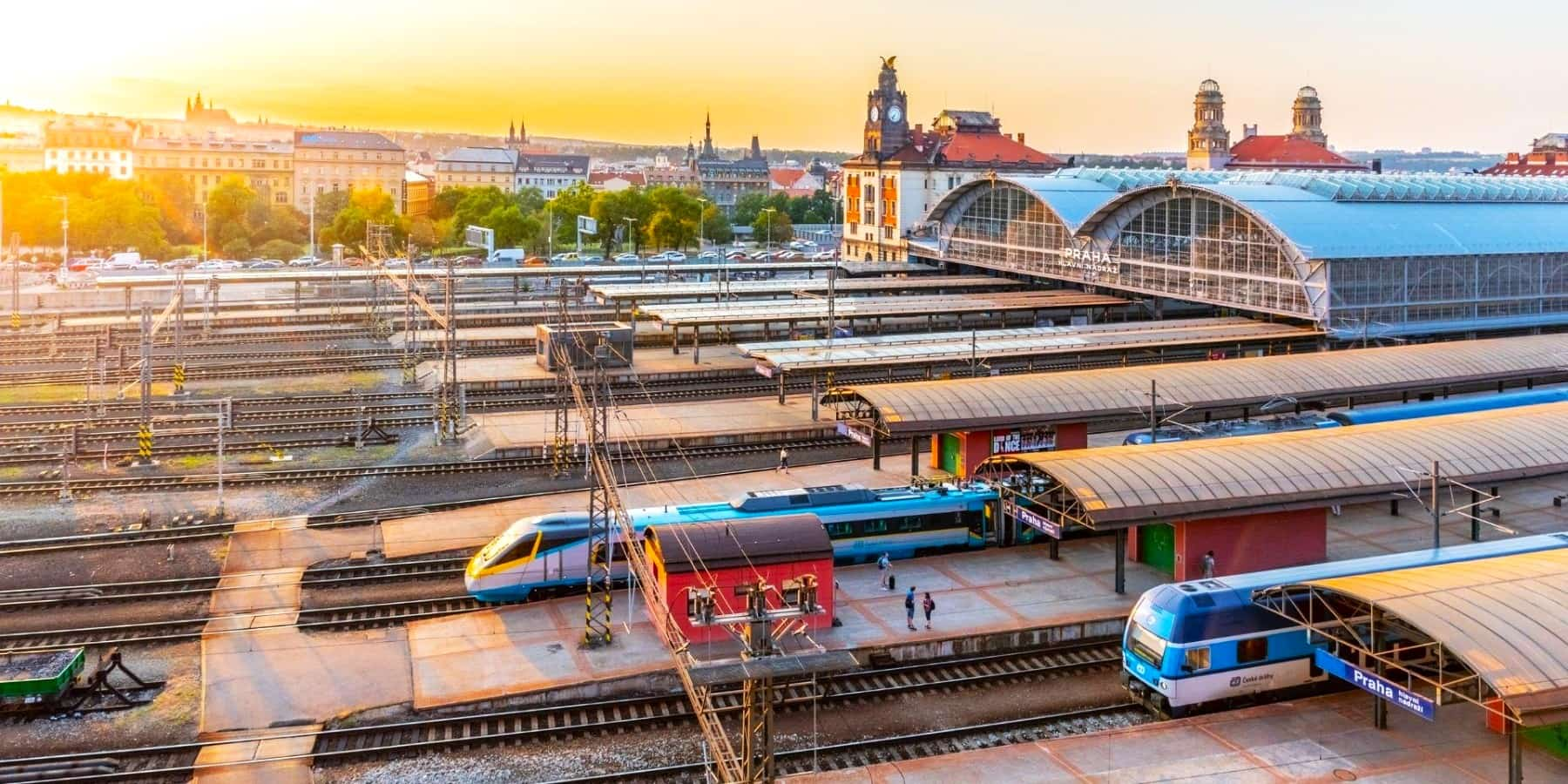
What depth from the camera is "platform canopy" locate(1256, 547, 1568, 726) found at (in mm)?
16172

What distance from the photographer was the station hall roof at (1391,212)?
5106 centimetres

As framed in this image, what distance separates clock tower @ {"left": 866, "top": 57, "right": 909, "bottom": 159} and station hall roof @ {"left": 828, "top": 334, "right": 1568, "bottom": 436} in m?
59.8

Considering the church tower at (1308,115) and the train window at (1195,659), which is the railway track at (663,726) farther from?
the church tower at (1308,115)

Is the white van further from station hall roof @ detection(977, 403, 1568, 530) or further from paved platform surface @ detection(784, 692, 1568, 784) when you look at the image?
paved platform surface @ detection(784, 692, 1568, 784)

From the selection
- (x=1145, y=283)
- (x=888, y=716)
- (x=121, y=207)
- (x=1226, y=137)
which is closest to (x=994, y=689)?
(x=888, y=716)

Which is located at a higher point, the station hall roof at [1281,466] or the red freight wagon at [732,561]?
the station hall roof at [1281,466]

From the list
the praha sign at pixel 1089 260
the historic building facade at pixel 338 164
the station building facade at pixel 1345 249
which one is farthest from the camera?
the historic building facade at pixel 338 164

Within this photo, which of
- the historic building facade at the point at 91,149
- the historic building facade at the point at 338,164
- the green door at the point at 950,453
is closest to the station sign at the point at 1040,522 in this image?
the green door at the point at 950,453

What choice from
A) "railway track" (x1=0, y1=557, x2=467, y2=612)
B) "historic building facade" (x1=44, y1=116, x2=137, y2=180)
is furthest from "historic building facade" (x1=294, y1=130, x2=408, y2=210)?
"railway track" (x1=0, y1=557, x2=467, y2=612)

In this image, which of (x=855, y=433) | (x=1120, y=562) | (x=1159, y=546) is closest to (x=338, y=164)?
(x=855, y=433)

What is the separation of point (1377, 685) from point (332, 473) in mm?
28279

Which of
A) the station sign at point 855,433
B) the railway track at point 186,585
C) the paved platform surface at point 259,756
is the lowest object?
the paved platform surface at point 259,756

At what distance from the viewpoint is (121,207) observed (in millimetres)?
106500

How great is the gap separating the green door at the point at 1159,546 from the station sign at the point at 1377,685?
6.34 metres
